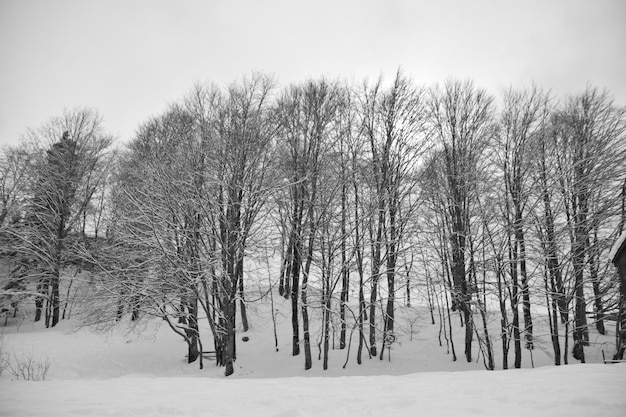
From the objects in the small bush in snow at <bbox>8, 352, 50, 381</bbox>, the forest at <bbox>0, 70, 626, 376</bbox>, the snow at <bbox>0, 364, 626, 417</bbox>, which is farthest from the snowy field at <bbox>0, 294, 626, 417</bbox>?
the forest at <bbox>0, 70, 626, 376</bbox>

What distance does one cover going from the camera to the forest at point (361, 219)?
Result: 1102cm

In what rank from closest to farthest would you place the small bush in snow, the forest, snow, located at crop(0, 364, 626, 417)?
snow, located at crop(0, 364, 626, 417) < the small bush in snow < the forest

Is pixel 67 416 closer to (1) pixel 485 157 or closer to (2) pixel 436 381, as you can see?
(2) pixel 436 381

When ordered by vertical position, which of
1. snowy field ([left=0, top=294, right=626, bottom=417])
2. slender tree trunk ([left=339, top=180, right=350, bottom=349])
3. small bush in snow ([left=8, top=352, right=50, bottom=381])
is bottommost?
small bush in snow ([left=8, top=352, right=50, bottom=381])

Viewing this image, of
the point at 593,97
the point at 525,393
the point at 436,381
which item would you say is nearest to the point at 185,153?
the point at 436,381

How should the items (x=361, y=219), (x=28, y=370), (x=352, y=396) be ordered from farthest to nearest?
(x=361, y=219) → (x=28, y=370) → (x=352, y=396)

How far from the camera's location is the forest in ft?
36.2

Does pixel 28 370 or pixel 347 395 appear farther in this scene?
pixel 28 370

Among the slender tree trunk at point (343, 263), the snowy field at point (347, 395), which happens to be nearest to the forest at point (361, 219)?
the slender tree trunk at point (343, 263)

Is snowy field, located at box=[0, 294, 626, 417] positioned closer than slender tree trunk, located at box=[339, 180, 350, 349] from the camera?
Yes

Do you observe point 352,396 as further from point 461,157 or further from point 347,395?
point 461,157

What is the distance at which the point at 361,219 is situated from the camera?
12016 millimetres

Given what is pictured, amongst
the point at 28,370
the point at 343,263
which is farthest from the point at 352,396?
the point at 28,370

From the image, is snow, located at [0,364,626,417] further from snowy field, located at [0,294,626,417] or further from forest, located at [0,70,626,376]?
forest, located at [0,70,626,376]
